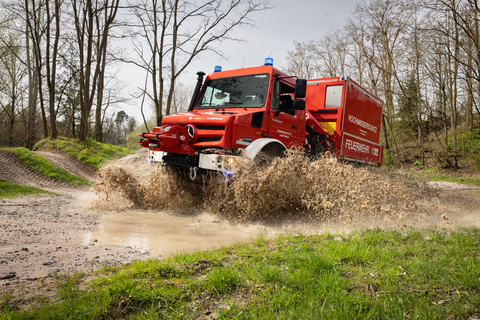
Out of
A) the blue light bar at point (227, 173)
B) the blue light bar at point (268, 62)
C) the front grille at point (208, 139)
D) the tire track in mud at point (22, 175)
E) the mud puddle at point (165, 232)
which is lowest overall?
the mud puddle at point (165, 232)

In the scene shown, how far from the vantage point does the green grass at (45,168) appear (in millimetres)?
10969

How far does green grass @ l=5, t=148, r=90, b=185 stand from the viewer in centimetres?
1097

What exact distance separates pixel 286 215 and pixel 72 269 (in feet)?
14.0

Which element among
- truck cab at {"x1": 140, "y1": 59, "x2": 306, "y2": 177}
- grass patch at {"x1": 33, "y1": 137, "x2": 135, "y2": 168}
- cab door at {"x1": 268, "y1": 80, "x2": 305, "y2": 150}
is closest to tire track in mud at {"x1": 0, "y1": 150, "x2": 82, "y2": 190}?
grass patch at {"x1": 33, "y1": 137, "x2": 135, "y2": 168}

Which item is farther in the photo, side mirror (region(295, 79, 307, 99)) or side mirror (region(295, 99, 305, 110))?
side mirror (region(295, 99, 305, 110))

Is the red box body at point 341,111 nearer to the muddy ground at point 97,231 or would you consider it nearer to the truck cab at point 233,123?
the truck cab at point 233,123

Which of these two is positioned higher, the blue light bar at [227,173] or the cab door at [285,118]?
the cab door at [285,118]

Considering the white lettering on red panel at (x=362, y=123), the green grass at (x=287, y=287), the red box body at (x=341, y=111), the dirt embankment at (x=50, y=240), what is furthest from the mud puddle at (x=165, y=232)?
the white lettering on red panel at (x=362, y=123)

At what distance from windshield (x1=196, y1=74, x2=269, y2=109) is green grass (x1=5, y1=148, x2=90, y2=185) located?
21.8ft

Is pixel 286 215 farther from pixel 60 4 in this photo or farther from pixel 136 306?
pixel 60 4

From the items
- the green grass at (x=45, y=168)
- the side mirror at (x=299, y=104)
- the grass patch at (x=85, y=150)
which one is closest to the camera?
the side mirror at (x=299, y=104)

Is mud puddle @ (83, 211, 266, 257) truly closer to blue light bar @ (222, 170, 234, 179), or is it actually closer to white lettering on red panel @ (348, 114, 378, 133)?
blue light bar @ (222, 170, 234, 179)

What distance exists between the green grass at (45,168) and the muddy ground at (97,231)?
266cm

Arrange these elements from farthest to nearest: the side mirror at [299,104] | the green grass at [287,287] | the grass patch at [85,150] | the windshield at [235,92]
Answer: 1. the grass patch at [85,150]
2. the side mirror at [299,104]
3. the windshield at [235,92]
4. the green grass at [287,287]
